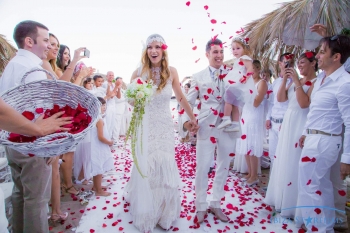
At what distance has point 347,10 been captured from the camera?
323 cm

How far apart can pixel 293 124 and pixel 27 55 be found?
323cm

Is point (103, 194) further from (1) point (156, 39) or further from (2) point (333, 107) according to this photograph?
(2) point (333, 107)

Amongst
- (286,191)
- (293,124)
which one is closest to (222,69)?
(293,124)

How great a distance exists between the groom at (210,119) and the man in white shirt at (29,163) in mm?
1757

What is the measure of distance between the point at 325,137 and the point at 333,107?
1.10 ft

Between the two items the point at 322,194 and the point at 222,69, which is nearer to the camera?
the point at 322,194

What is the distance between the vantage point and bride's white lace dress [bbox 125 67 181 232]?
278cm

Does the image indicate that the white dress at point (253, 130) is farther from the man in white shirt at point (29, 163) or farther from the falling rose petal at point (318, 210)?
the man in white shirt at point (29, 163)

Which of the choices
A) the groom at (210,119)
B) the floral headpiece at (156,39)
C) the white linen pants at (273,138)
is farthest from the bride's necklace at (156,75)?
the white linen pants at (273,138)

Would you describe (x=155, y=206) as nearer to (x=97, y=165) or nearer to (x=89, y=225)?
(x=89, y=225)

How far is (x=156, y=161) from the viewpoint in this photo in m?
2.84

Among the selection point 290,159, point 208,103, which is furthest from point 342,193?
point 208,103

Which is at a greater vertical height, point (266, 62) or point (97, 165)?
point (266, 62)

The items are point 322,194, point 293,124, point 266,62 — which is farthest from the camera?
point 266,62
